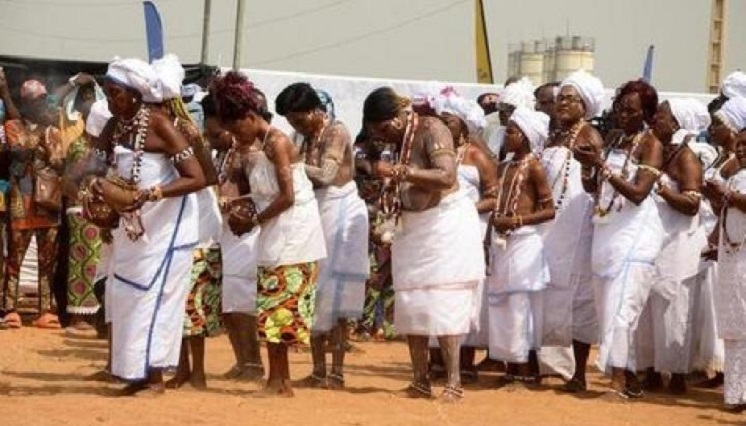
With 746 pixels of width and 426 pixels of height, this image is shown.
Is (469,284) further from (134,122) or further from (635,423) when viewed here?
(134,122)

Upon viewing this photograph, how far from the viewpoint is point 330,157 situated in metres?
9.84

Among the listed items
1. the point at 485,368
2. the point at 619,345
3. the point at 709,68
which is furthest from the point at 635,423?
the point at 709,68

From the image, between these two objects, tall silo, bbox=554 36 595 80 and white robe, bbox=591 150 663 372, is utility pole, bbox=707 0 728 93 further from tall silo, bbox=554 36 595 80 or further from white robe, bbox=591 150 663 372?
white robe, bbox=591 150 663 372

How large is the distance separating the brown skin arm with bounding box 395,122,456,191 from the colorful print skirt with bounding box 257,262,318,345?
87 centimetres

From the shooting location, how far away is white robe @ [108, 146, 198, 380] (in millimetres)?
8859

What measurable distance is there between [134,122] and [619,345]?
11.4 ft

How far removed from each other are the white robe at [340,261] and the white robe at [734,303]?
239 centimetres

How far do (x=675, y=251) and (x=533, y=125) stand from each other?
4.48 feet

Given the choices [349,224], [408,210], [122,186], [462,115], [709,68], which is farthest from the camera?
[709,68]

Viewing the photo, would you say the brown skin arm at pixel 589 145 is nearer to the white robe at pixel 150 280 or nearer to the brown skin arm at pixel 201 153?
the brown skin arm at pixel 201 153

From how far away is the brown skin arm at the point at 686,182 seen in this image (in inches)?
402

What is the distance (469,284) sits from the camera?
375 inches

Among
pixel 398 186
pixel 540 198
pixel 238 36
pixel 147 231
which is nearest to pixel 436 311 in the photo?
pixel 398 186

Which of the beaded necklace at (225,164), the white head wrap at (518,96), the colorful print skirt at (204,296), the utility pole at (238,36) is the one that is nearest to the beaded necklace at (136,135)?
the beaded necklace at (225,164)
